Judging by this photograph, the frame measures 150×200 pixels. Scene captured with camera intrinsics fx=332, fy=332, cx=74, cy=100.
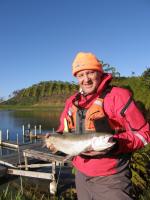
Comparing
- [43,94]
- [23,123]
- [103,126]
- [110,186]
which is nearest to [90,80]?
[103,126]

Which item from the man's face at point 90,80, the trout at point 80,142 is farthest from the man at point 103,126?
the trout at point 80,142

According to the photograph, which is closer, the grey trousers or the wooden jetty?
the grey trousers

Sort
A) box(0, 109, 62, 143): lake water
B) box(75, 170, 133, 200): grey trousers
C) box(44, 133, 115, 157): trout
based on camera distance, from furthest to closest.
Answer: box(0, 109, 62, 143): lake water, box(75, 170, 133, 200): grey trousers, box(44, 133, 115, 157): trout

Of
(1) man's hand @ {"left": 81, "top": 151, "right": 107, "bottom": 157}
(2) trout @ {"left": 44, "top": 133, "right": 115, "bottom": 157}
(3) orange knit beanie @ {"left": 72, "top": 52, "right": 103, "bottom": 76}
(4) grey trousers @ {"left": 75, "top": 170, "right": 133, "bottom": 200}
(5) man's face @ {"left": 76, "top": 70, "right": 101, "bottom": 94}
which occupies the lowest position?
(4) grey trousers @ {"left": 75, "top": 170, "right": 133, "bottom": 200}

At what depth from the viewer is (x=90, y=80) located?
378 centimetres

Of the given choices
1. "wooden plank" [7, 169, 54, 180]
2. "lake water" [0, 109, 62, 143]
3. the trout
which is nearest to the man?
the trout

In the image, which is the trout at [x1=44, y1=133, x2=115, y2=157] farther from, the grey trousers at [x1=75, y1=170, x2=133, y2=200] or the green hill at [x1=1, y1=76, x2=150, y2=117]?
the green hill at [x1=1, y1=76, x2=150, y2=117]

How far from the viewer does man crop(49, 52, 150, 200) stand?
131 inches

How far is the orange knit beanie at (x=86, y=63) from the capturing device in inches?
148

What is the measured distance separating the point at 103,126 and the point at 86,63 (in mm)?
829

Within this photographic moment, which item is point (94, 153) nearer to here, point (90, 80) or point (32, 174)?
point (90, 80)

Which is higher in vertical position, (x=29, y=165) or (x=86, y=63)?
(x=86, y=63)

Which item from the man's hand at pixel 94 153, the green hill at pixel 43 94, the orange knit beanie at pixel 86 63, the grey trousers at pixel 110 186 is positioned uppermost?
the green hill at pixel 43 94

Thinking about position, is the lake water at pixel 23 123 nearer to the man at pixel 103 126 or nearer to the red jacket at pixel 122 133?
the man at pixel 103 126
